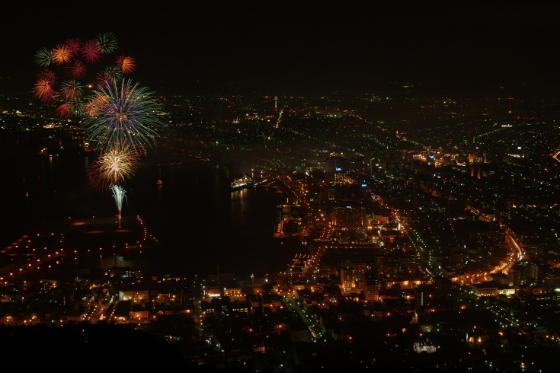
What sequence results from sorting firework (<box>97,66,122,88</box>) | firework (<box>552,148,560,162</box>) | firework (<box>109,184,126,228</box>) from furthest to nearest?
firework (<box>109,184,126,228</box>), firework (<box>552,148,560,162</box>), firework (<box>97,66,122,88</box>)

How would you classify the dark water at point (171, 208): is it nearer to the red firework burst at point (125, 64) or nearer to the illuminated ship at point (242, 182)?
the illuminated ship at point (242, 182)

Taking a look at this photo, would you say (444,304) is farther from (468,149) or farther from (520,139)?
(468,149)

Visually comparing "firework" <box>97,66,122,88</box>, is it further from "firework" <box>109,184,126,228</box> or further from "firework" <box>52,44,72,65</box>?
"firework" <box>109,184,126,228</box>

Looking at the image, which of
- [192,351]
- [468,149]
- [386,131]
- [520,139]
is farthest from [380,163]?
[192,351]

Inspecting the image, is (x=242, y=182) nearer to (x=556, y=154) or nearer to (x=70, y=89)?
(x=556, y=154)

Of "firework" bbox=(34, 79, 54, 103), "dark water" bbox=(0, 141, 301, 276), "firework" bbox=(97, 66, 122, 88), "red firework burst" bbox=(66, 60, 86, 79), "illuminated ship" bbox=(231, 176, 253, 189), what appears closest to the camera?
"firework" bbox=(34, 79, 54, 103)


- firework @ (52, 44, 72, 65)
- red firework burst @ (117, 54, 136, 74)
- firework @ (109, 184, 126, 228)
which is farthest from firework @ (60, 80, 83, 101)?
firework @ (109, 184, 126, 228)

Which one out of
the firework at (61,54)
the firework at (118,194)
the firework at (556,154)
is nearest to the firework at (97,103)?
the firework at (61,54)
